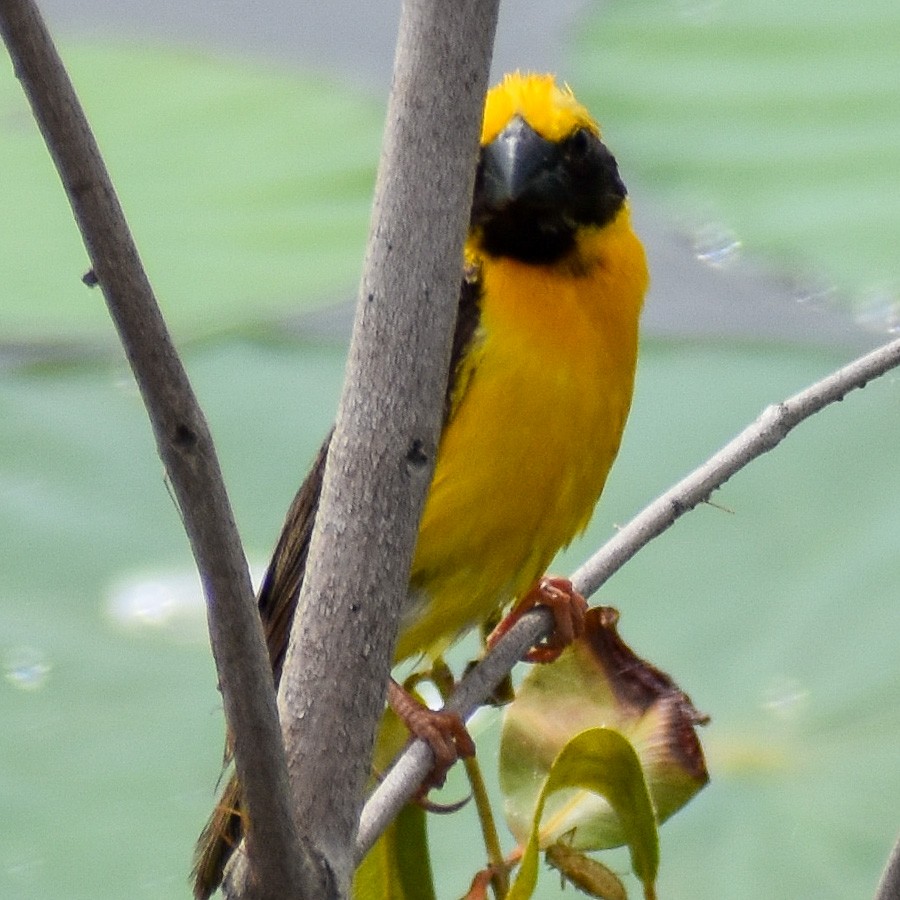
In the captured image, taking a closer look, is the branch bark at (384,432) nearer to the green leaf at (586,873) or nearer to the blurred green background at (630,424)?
the green leaf at (586,873)

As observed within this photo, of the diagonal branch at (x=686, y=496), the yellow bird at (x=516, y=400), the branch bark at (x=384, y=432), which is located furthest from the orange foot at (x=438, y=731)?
the branch bark at (x=384, y=432)

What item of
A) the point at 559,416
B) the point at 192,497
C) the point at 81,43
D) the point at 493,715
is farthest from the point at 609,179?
the point at 81,43

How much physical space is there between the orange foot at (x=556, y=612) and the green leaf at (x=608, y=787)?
155 millimetres

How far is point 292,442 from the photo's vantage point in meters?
2.04

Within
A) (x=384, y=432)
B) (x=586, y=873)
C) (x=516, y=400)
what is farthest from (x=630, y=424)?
(x=384, y=432)

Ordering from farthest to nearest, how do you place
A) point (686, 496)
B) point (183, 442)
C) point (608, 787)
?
point (686, 496) < point (608, 787) < point (183, 442)

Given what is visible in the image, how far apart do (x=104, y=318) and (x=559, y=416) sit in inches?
36.0

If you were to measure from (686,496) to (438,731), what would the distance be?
0.28 metres

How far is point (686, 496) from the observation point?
1.05 meters

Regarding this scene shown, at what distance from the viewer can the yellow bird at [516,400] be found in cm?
138

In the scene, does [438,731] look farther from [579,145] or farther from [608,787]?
[579,145]

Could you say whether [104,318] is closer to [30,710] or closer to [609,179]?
[30,710]

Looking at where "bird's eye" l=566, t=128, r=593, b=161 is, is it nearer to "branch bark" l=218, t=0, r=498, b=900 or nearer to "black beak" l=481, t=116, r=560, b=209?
"black beak" l=481, t=116, r=560, b=209

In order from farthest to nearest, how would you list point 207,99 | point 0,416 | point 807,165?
point 207,99
point 807,165
point 0,416
